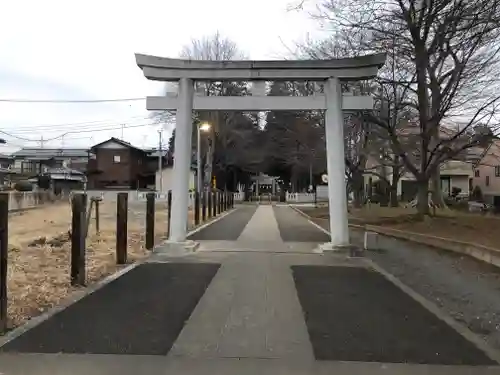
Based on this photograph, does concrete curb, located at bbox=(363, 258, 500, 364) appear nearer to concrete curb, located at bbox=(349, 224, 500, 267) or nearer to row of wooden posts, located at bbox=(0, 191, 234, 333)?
concrete curb, located at bbox=(349, 224, 500, 267)

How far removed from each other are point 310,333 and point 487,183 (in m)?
56.0

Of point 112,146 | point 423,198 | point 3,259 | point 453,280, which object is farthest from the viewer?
point 112,146

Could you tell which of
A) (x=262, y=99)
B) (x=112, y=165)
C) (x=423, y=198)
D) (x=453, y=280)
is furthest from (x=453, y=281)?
(x=112, y=165)

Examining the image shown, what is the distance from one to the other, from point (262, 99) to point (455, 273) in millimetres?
5742

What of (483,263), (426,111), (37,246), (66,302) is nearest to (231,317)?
(66,302)

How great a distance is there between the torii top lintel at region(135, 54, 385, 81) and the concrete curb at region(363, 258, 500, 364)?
516 cm

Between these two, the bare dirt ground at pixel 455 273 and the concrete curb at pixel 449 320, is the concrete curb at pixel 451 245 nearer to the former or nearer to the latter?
the bare dirt ground at pixel 455 273

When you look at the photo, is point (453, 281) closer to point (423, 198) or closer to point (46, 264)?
point (46, 264)

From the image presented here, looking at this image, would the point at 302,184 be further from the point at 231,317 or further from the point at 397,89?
the point at 231,317

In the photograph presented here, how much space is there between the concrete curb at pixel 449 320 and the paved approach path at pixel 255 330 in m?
0.10

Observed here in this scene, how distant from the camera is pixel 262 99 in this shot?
13008 millimetres

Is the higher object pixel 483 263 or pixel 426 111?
pixel 426 111

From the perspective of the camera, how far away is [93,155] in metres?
66.8

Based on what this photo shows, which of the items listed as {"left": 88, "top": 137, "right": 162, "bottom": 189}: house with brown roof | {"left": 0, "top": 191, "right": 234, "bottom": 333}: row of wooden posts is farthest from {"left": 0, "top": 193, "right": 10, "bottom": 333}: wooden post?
{"left": 88, "top": 137, "right": 162, "bottom": 189}: house with brown roof
